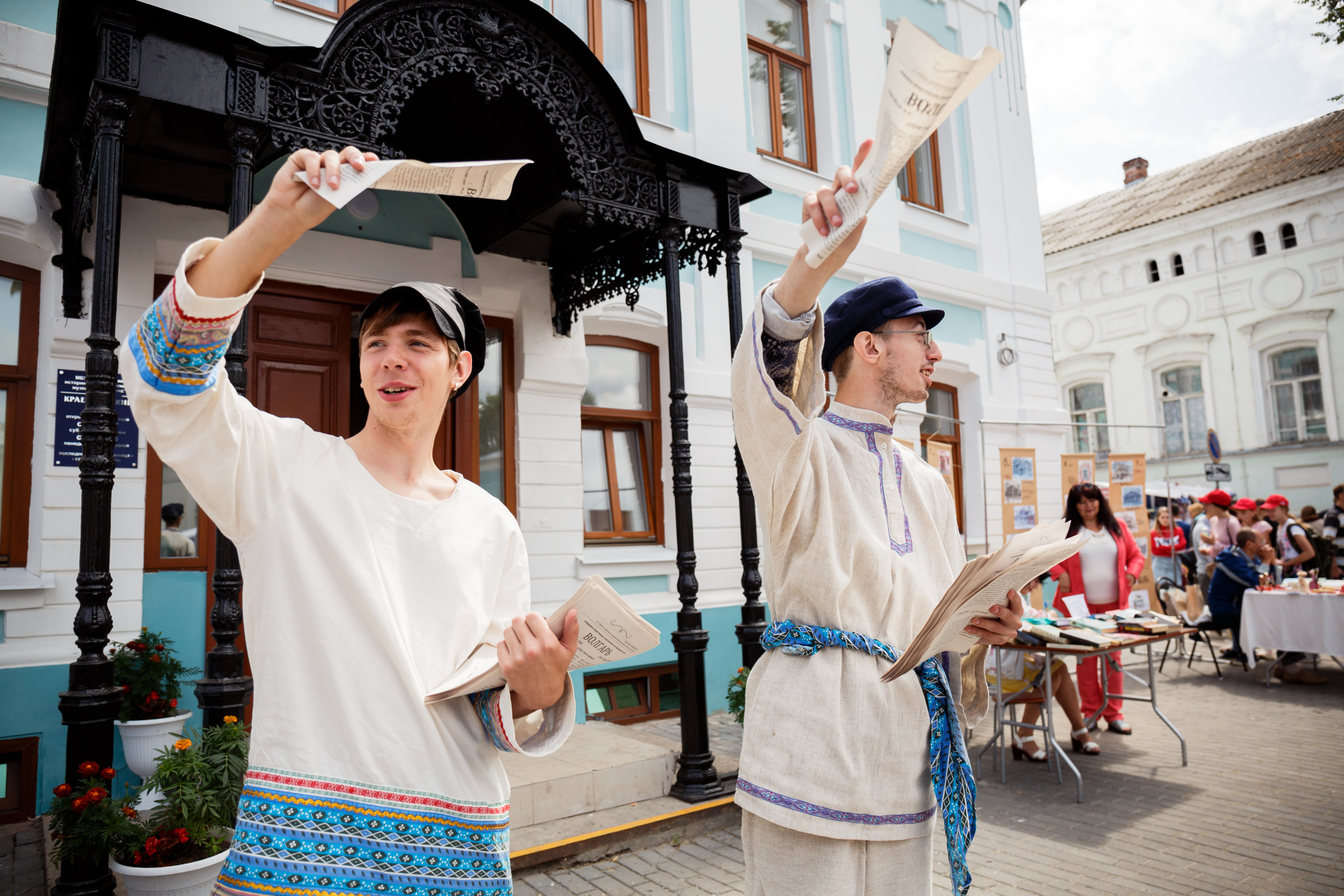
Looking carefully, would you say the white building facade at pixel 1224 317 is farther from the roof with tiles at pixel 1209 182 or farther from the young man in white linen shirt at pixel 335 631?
the young man in white linen shirt at pixel 335 631

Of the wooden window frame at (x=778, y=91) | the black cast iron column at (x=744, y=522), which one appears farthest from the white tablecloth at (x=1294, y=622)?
the wooden window frame at (x=778, y=91)

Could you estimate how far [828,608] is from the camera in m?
1.93

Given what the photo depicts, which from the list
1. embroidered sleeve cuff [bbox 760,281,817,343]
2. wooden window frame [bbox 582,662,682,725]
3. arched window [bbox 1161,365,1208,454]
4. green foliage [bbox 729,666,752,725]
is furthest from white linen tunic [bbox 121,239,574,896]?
arched window [bbox 1161,365,1208,454]

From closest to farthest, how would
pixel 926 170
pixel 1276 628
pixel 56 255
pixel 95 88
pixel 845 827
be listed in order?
pixel 845 827 → pixel 95 88 → pixel 56 255 → pixel 1276 628 → pixel 926 170

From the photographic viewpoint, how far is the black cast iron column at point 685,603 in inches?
185

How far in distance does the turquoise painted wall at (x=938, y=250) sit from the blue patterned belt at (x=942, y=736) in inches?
307

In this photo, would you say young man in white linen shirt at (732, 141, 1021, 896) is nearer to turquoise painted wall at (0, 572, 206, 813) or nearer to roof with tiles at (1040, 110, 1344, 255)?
turquoise painted wall at (0, 572, 206, 813)

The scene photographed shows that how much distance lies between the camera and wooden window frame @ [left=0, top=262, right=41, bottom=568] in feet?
15.1

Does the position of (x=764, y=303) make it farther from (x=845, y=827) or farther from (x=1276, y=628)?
(x=1276, y=628)

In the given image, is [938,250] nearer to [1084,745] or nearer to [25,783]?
[1084,745]

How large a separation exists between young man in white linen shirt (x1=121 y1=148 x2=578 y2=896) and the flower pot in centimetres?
212

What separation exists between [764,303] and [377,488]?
87cm

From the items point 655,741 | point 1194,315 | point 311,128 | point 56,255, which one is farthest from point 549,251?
point 1194,315

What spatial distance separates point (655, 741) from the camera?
16.9ft
